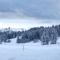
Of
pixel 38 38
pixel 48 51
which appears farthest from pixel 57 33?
pixel 48 51

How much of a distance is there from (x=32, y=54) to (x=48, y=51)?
136 centimetres

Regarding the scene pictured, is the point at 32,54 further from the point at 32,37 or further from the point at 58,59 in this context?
the point at 32,37

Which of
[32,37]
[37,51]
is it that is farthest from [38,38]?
[37,51]

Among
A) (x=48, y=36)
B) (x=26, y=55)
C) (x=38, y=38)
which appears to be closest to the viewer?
(x=26, y=55)

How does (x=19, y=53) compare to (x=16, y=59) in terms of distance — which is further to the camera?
(x=19, y=53)

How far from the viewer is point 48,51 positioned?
52.9 ft

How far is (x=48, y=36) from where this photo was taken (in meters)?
31.0

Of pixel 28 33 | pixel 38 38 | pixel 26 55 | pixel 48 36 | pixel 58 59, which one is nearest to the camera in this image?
pixel 58 59

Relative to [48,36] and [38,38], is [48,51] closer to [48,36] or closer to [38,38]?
[48,36]

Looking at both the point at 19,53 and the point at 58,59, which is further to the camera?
the point at 19,53

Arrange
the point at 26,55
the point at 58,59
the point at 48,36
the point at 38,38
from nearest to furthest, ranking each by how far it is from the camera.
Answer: the point at 58,59 → the point at 26,55 → the point at 48,36 → the point at 38,38

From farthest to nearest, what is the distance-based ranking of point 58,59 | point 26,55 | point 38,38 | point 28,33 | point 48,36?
1. point 28,33
2. point 38,38
3. point 48,36
4. point 26,55
5. point 58,59

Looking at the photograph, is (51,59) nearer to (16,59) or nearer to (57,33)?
(16,59)

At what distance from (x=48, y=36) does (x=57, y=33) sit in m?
5.05
